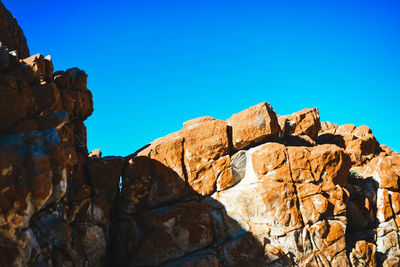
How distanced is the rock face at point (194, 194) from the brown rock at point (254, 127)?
2.3 inches

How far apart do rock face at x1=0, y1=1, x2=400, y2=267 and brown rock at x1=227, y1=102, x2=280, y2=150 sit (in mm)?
57

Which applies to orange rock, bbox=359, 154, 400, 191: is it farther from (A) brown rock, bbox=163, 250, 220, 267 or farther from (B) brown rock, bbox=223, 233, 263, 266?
(A) brown rock, bbox=163, 250, 220, 267

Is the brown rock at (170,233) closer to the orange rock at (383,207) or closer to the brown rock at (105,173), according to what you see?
the brown rock at (105,173)

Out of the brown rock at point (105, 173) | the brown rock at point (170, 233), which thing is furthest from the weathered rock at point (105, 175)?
the brown rock at point (170, 233)

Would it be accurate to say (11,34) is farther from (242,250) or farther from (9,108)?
(242,250)

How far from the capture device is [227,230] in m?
14.8

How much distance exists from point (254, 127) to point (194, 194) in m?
5.05

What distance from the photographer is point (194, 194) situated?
15.4 meters

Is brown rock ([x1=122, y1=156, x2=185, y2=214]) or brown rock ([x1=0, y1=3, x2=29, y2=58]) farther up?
brown rock ([x1=0, y1=3, x2=29, y2=58])

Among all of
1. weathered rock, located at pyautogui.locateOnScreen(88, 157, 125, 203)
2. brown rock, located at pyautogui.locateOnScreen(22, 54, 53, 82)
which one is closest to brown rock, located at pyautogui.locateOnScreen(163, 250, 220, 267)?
weathered rock, located at pyautogui.locateOnScreen(88, 157, 125, 203)

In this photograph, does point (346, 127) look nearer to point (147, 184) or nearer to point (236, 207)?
point (236, 207)

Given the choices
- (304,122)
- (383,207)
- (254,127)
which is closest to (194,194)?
(254,127)

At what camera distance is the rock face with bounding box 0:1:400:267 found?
11.2 metres

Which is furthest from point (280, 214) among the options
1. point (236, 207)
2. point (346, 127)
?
point (346, 127)
